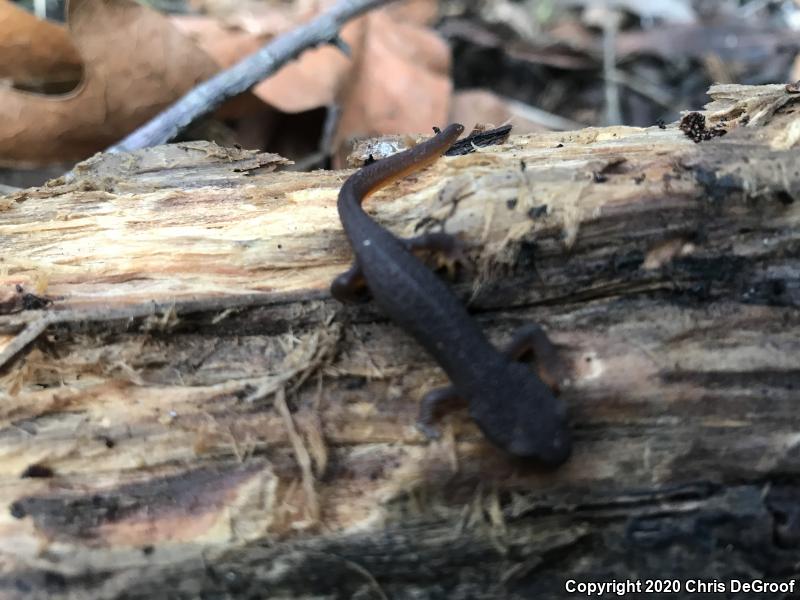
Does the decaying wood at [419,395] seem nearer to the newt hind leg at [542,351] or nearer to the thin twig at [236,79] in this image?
the newt hind leg at [542,351]

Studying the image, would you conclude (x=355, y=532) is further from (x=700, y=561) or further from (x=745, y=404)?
(x=745, y=404)

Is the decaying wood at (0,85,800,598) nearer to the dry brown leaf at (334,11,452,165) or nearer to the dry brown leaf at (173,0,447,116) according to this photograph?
the dry brown leaf at (173,0,447,116)

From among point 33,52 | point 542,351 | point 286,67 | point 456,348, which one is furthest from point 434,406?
point 33,52

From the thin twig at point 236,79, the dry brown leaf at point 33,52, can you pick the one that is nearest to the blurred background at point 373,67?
the dry brown leaf at point 33,52

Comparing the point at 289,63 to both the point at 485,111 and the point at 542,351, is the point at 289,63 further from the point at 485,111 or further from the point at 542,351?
the point at 542,351

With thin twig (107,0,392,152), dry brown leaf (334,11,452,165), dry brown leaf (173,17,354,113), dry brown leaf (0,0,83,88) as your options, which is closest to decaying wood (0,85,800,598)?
thin twig (107,0,392,152)
